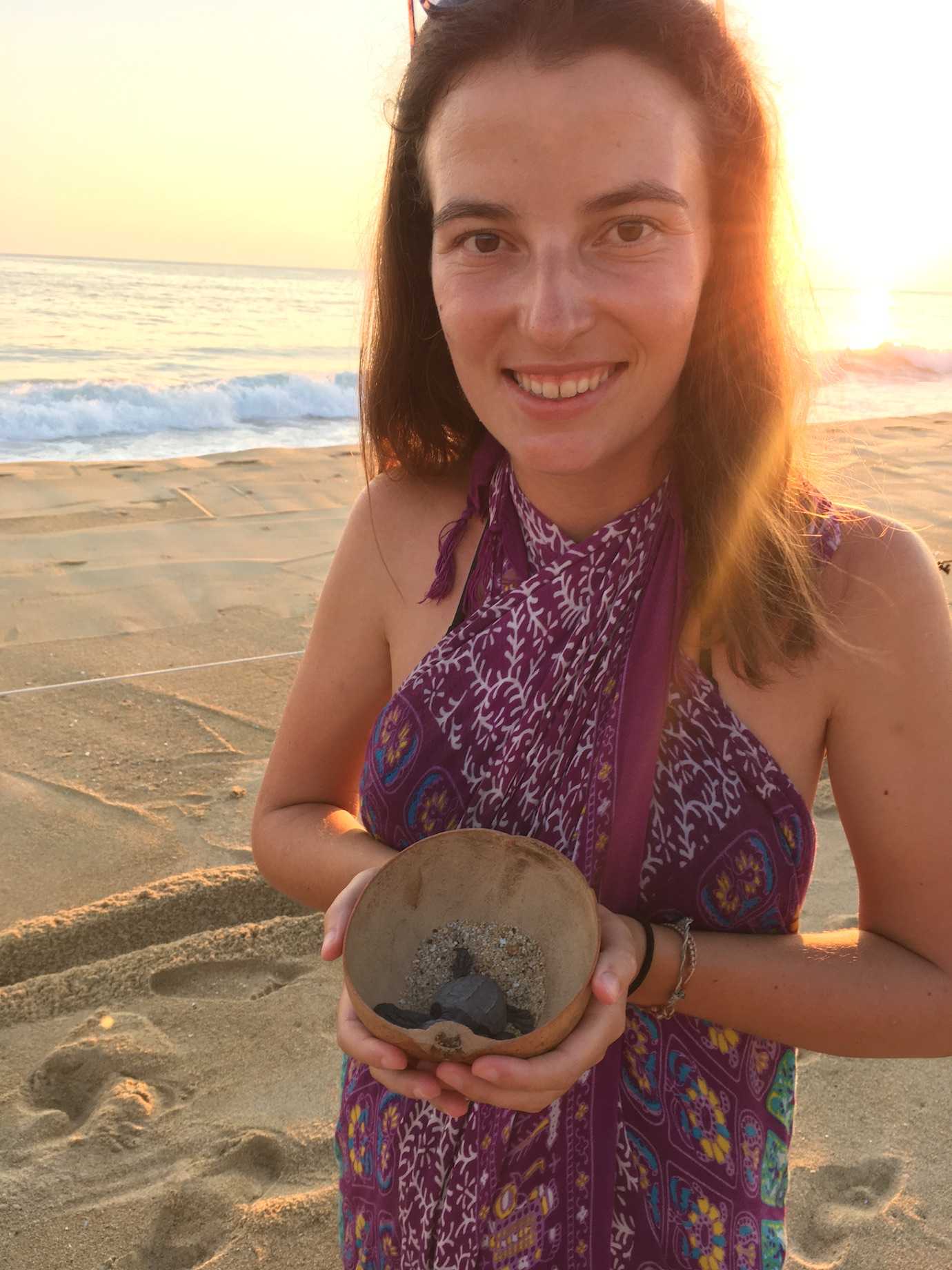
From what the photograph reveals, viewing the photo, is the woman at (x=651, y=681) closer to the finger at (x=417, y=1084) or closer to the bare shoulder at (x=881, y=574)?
the bare shoulder at (x=881, y=574)

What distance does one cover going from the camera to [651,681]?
5.04ft

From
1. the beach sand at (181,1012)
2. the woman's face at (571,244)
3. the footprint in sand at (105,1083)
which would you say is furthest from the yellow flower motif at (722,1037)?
the footprint in sand at (105,1083)

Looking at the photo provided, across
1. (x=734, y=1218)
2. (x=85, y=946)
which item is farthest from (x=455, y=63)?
(x=85, y=946)

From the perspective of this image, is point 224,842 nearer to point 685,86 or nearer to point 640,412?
point 640,412

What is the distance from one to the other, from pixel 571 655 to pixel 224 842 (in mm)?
2218

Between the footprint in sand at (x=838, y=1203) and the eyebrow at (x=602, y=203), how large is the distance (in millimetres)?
1989

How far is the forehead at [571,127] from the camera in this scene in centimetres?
137

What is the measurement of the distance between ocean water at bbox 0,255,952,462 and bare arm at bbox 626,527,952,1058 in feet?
1.65

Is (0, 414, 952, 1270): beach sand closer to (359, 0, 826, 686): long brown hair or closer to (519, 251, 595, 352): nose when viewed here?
(359, 0, 826, 686): long brown hair

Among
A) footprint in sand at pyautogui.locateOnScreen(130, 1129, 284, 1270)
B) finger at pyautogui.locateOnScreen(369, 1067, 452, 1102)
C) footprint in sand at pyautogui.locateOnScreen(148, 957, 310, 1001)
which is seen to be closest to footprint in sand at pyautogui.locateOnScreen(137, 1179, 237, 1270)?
footprint in sand at pyautogui.locateOnScreen(130, 1129, 284, 1270)

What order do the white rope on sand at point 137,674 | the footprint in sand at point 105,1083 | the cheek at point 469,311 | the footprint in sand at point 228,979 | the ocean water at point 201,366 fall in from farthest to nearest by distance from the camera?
the ocean water at point 201,366 < the white rope on sand at point 137,674 < the footprint in sand at point 228,979 < the footprint in sand at point 105,1083 < the cheek at point 469,311

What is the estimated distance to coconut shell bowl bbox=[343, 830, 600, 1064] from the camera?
1.39m

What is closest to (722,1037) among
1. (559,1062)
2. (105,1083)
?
(559,1062)

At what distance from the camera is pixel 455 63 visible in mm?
1509
